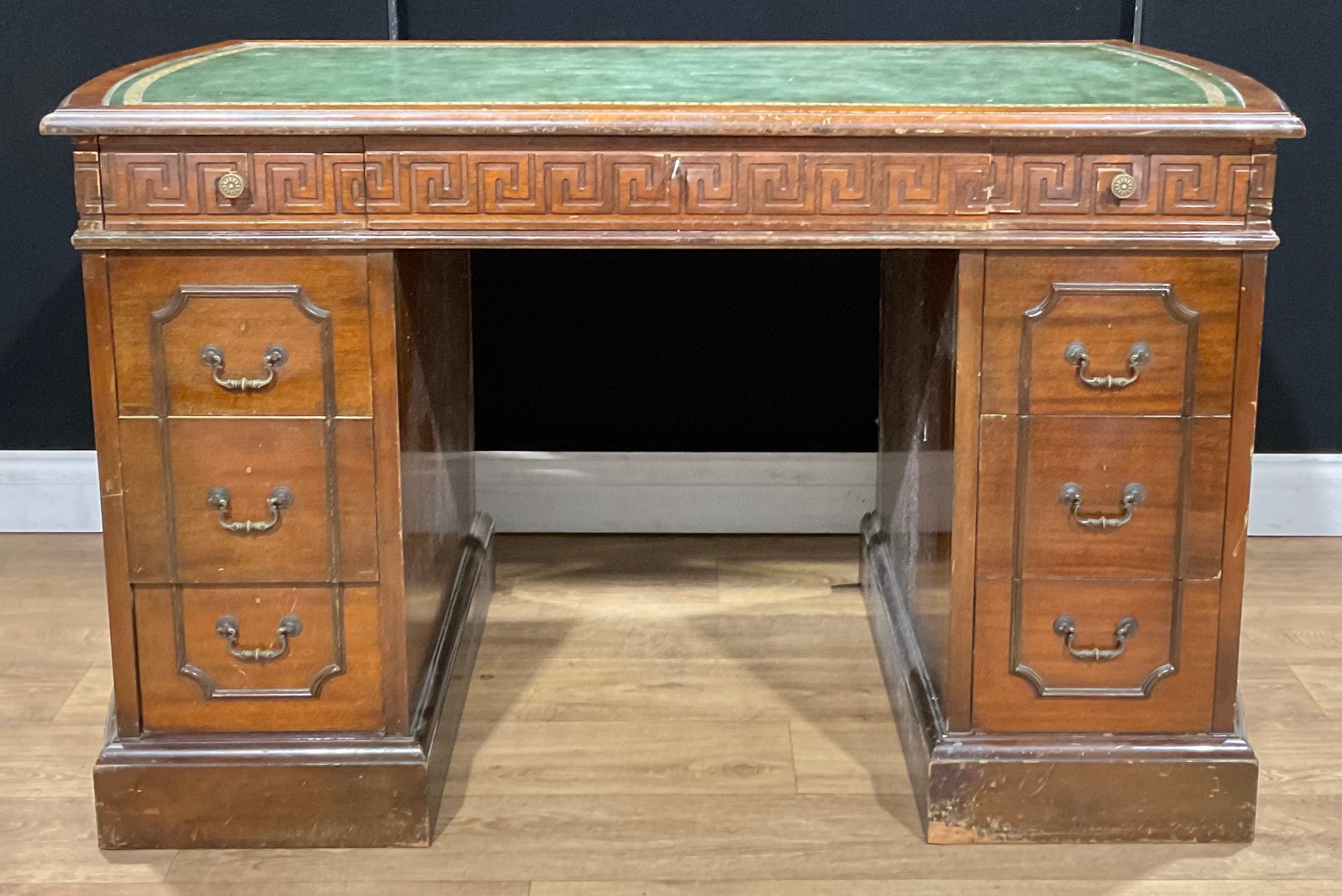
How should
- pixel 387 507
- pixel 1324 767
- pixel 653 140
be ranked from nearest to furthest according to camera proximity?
pixel 653 140
pixel 387 507
pixel 1324 767

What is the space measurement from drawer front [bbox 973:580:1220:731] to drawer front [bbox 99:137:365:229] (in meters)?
0.92

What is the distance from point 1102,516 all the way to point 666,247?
628 millimetres

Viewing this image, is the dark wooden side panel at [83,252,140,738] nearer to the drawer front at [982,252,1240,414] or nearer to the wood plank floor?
the wood plank floor

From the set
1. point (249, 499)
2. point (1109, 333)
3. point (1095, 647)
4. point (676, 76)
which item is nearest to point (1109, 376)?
point (1109, 333)

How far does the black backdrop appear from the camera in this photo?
8.93 feet

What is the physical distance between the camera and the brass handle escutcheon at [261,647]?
6.28 ft

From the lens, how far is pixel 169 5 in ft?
8.86

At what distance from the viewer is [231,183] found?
176 centimetres

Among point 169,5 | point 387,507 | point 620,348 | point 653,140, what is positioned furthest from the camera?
point 620,348

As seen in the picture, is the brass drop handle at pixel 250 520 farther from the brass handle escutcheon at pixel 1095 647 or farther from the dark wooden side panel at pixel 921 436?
the brass handle escutcheon at pixel 1095 647

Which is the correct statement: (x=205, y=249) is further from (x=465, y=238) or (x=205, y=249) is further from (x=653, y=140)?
(x=653, y=140)

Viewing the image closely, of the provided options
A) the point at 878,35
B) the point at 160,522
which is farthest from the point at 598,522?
the point at 160,522

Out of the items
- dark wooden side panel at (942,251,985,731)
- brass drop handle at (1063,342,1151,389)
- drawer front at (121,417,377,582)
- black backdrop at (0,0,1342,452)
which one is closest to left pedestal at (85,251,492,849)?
drawer front at (121,417,377,582)

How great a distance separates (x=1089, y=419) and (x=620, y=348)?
1.24 metres
